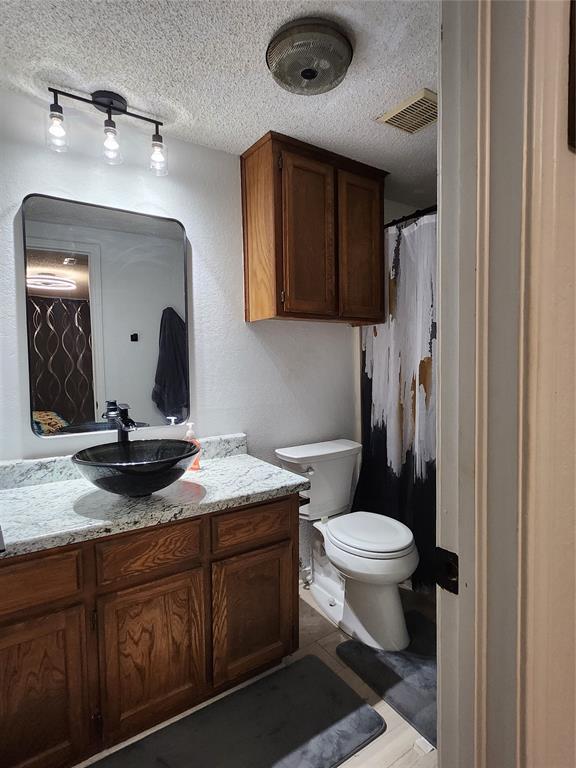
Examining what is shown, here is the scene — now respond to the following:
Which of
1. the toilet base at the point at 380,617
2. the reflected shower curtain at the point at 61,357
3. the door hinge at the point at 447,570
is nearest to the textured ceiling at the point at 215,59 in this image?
the reflected shower curtain at the point at 61,357

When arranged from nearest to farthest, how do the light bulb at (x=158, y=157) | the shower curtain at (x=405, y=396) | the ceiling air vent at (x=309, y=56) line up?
1. the ceiling air vent at (x=309, y=56)
2. the light bulb at (x=158, y=157)
3. the shower curtain at (x=405, y=396)

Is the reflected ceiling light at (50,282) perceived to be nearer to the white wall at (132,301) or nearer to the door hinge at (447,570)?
the white wall at (132,301)

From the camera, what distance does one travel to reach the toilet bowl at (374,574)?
70.6 inches

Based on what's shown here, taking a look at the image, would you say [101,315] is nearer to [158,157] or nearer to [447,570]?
[158,157]

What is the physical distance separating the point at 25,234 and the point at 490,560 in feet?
6.23

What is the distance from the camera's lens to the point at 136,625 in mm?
1373

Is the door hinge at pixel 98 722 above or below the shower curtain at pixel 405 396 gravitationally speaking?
below

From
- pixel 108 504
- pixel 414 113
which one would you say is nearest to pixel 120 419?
pixel 108 504

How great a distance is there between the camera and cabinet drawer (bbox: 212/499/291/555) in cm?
151

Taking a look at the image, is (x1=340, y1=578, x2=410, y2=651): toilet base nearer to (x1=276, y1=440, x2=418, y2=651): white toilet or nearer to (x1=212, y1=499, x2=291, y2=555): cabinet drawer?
(x1=276, y1=440, x2=418, y2=651): white toilet

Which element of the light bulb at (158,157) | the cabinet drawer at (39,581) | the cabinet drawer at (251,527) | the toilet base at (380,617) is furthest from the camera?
the toilet base at (380,617)

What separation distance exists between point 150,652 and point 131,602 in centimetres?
21

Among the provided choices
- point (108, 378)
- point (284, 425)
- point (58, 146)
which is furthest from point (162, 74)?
point (284, 425)

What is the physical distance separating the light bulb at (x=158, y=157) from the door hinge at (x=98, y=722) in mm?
2035
